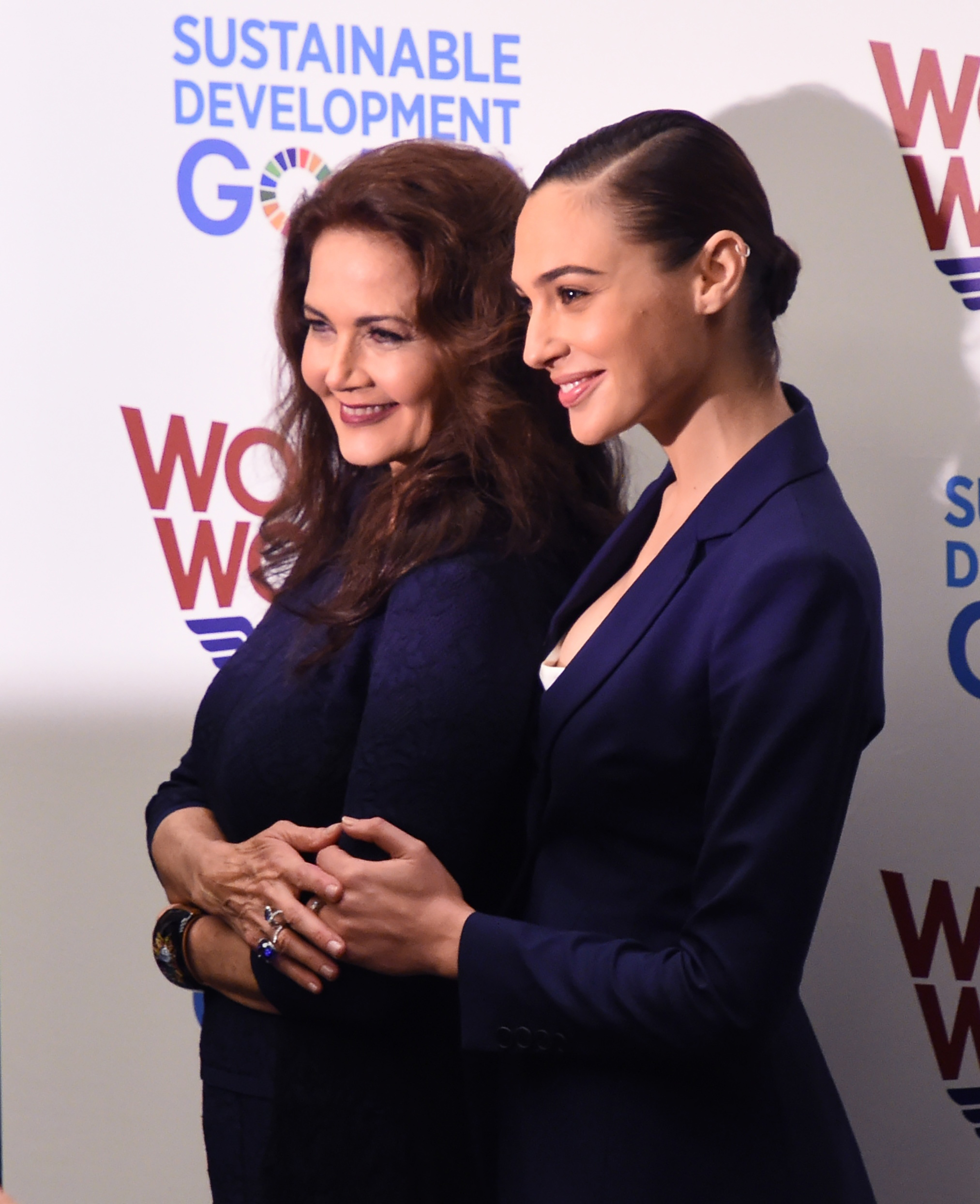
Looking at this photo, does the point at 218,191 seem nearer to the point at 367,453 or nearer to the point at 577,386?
the point at 367,453

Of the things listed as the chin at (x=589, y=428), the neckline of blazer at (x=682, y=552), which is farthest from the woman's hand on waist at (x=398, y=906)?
the chin at (x=589, y=428)

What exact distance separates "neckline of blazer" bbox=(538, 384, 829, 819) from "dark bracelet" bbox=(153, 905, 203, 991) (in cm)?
43

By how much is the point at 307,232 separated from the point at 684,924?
0.86m

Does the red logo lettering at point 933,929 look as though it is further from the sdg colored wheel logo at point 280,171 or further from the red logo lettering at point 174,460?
the sdg colored wheel logo at point 280,171

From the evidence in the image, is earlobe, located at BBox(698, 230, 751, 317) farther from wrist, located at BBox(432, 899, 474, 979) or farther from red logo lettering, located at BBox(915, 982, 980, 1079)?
red logo lettering, located at BBox(915, 982, 980, 1079)

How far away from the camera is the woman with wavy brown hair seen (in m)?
1.21

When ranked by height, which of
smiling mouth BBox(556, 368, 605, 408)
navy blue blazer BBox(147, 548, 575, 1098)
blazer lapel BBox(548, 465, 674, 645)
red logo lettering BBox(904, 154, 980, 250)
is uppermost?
red logo lettering BBox(904, 154, 980, 250)

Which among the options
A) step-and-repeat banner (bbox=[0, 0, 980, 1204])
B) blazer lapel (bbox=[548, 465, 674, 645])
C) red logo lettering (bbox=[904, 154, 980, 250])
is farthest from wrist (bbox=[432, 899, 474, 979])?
red logo lettering (bbox=[904, 154, 980, 250])

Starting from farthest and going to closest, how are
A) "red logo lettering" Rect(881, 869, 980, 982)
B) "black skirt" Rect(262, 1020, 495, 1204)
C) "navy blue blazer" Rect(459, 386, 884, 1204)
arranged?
"red logo lettering" Rect(881, 869, 980, 982) < "black skirt" Rect(262, 1020, 495, 1204) < "navy blue blazer" Rect(459, 386, 884, 1204)

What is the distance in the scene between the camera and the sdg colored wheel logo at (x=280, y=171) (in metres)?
1.89

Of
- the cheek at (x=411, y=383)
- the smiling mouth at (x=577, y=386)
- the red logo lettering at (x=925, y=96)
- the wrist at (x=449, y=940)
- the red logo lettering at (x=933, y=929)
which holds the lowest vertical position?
the red logo lettering at (x=933, y=929)

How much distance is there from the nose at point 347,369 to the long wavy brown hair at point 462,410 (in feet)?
0.29

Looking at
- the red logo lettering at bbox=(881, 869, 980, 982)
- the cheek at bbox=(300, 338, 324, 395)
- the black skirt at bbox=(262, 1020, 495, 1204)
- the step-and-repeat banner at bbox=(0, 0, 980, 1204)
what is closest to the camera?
the black skirt at bbox=(262, 1020, 495, 1204)

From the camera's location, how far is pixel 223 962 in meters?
1.32
